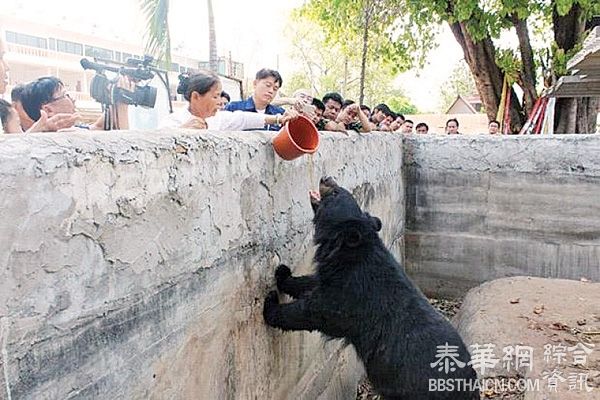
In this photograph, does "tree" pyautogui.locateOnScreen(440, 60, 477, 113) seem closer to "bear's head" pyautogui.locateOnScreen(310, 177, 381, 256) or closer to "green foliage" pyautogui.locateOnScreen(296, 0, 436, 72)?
"green foliage" pyautogui.locateOnScreen(296, 0, 436, 72)

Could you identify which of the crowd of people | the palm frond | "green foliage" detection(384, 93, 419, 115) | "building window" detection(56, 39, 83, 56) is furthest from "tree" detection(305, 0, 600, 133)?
"green foliage" detection(384, 93, 419, 115)

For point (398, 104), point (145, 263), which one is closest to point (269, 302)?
point (145, 263)

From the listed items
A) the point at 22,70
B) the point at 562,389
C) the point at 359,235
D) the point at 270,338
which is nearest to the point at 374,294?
the point at 359,235

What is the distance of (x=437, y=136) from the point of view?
20.9ft

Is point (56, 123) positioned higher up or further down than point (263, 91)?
further down

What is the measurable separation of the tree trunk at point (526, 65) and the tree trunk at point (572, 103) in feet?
1.52

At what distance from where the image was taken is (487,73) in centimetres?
1078

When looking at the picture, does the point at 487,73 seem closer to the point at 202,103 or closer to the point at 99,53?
the point at 99,53

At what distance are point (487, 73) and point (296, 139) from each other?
29.3ft

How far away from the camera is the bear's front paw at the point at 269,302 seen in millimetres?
2832

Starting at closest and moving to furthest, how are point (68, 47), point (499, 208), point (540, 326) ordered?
point (540, 326) < point (499, 208) < point (68, 47)

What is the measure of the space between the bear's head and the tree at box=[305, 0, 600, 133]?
23.2 ft

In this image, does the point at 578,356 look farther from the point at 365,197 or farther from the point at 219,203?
the point at 219,203

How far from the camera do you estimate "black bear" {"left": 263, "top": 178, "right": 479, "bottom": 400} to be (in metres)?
2.65
